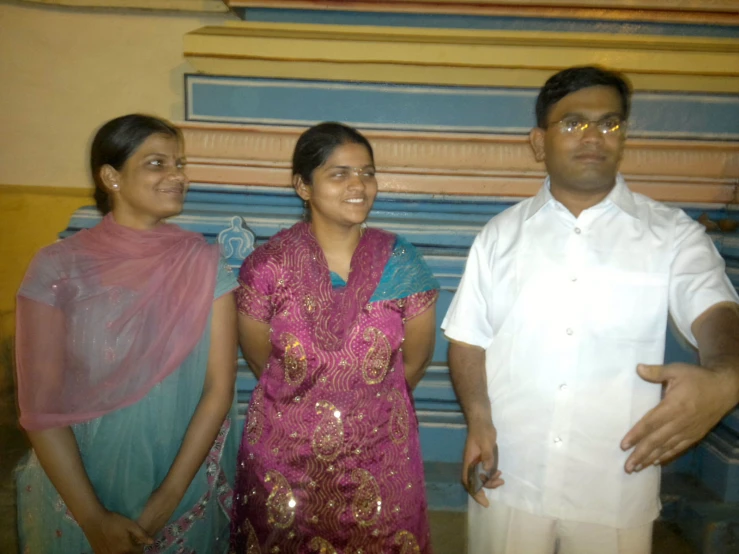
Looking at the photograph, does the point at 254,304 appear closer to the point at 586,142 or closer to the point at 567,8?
the point at 586,142

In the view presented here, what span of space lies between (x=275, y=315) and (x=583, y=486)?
1041 mm

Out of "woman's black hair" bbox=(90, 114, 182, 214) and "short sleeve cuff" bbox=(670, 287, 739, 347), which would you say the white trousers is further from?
"woman's black hair" bbox=(90, 114, 182, 214)

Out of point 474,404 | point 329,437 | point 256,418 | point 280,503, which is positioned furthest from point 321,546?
point 474,404

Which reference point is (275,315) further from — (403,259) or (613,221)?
(613,221)

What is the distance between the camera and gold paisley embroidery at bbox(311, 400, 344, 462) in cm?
161

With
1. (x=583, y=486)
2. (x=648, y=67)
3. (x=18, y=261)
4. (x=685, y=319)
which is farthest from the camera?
(x=18, y=261)

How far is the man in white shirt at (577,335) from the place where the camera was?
143 cm

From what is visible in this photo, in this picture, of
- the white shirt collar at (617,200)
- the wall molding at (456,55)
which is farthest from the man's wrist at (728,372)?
the wall molding at (456,55)

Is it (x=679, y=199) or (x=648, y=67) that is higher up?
(x=648, y=67)

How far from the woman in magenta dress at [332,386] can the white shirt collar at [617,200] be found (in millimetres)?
415

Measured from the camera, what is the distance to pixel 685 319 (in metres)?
1.35

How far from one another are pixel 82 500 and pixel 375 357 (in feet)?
3.38

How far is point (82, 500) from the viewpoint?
1639mm

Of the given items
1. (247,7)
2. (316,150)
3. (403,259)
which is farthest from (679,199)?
(247,7)
